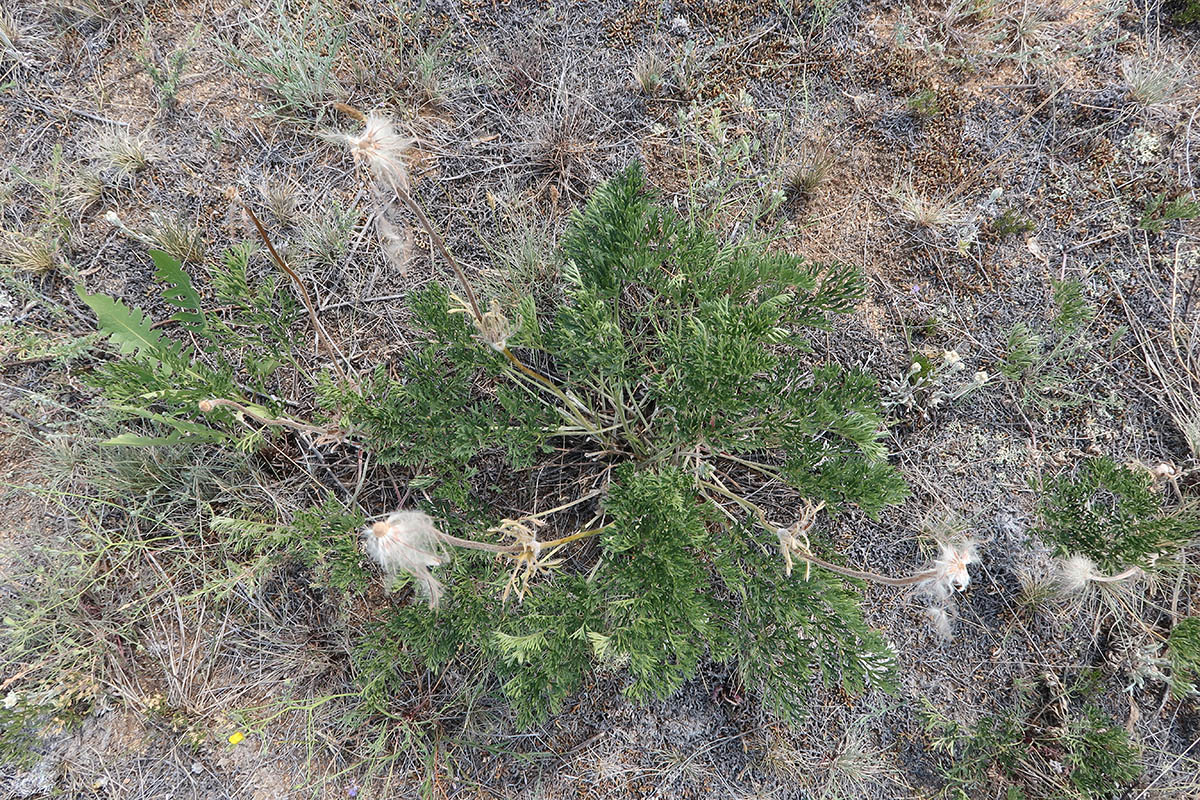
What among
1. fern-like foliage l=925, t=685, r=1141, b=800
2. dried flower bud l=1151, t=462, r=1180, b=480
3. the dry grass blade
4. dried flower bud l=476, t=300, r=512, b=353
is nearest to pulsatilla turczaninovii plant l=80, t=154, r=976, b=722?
dried flower bud l=476, t=300, r=512, b=353

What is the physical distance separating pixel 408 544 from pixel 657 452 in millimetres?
1193

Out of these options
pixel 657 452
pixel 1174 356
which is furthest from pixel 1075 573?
pixel 657 452

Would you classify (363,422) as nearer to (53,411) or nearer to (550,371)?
(550,371)

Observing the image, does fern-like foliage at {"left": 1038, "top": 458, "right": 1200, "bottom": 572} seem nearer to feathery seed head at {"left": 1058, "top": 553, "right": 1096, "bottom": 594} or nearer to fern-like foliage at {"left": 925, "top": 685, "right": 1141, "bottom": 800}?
feathery seed head at {"left": 1058, "top": 553, "right": 1096, "bottom": 594}

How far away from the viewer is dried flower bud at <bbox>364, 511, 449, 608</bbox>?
5.19ft

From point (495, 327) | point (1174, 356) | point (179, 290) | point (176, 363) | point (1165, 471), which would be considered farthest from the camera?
point (1174, 356)

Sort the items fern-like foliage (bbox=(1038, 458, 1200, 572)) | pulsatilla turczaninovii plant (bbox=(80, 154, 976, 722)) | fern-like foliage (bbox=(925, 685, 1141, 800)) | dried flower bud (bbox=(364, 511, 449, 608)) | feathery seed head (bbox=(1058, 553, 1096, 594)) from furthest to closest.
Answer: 1. fern-like foliage (bbox=(925, 685, 1141, 800))
2. feathery seed head (bbox=(1058, 553, 1096, 594))
3. fern-like foliage (bbox=(1038, 458, 1200, 572))
4. pulsatilla turczaninovii plant (bbox=(80, 154, 976, 722))
5. dried flower bud (bbox=(364, 511, 449, 608))

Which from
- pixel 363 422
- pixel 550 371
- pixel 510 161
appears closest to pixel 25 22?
→ pixel 510 161

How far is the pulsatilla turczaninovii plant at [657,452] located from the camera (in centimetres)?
209

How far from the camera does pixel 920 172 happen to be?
3.08 m

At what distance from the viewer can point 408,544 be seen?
1653mm

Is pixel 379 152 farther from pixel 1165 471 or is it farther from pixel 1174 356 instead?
pixel 1174 356

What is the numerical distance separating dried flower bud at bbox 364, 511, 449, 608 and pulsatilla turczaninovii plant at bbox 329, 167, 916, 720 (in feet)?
0.42

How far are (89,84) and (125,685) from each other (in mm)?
2759
